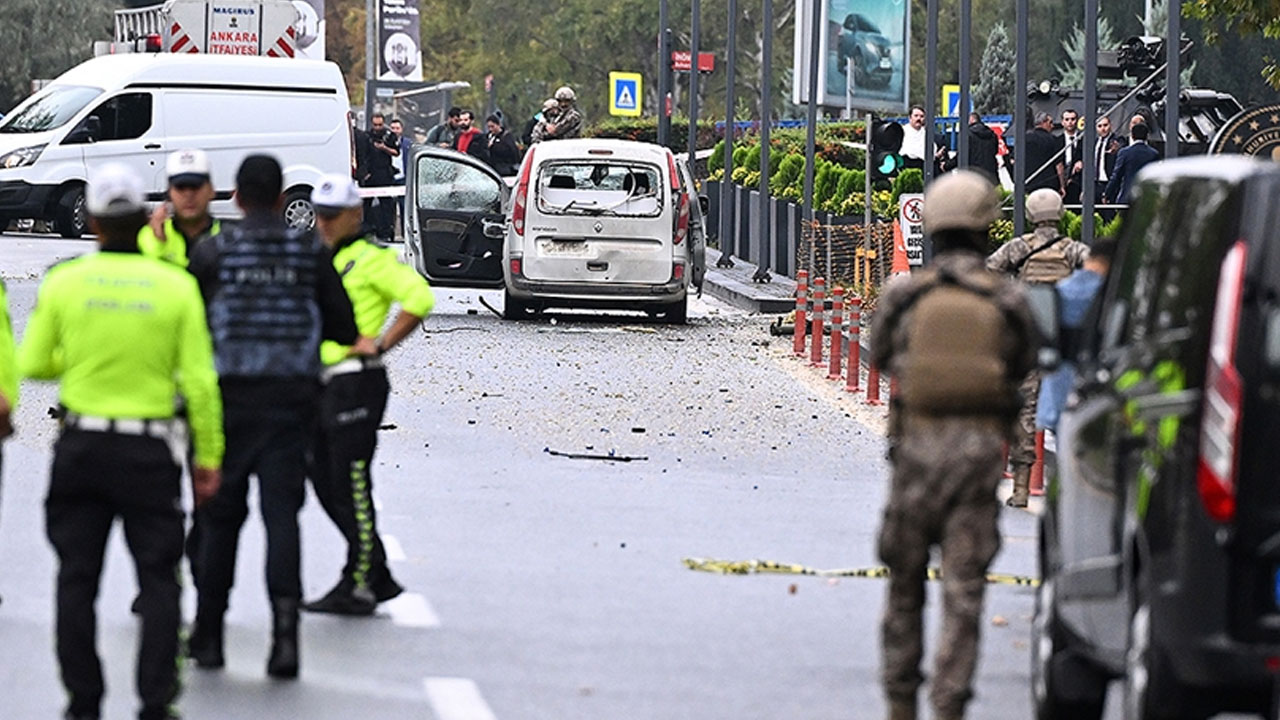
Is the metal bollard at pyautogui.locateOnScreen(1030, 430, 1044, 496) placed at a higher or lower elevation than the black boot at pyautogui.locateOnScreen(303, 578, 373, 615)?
lower

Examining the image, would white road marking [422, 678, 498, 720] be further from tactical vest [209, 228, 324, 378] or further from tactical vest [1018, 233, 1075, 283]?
tactical vest [1018, 233, 1075, 283]

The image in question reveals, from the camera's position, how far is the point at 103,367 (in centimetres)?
801

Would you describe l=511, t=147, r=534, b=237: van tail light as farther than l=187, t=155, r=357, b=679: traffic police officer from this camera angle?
Yes

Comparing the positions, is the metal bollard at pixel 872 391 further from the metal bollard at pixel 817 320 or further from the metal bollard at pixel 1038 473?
the metal bollard at pixel 1038 473

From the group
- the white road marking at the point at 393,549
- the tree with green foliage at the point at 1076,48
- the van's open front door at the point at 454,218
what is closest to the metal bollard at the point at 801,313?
the van's open front door at the point at 454,218

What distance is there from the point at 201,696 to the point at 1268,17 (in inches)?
537

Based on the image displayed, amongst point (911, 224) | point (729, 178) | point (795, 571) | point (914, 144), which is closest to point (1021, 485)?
point (795, 571)

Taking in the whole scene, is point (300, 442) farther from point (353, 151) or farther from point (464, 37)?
point (464, 37)

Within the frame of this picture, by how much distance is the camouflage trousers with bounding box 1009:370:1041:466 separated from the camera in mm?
14961

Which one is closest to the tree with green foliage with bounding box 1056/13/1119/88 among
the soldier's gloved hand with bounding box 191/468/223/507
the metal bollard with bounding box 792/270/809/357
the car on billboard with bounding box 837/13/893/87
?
the car on billboard with bounding box 837/13/893/87

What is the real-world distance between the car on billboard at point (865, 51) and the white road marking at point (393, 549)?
2297cm

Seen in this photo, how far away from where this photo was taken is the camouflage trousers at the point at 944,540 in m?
7.75

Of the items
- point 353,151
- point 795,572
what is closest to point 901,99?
point 353,151

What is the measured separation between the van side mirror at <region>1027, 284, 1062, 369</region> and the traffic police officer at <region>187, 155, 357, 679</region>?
7.56 feet
